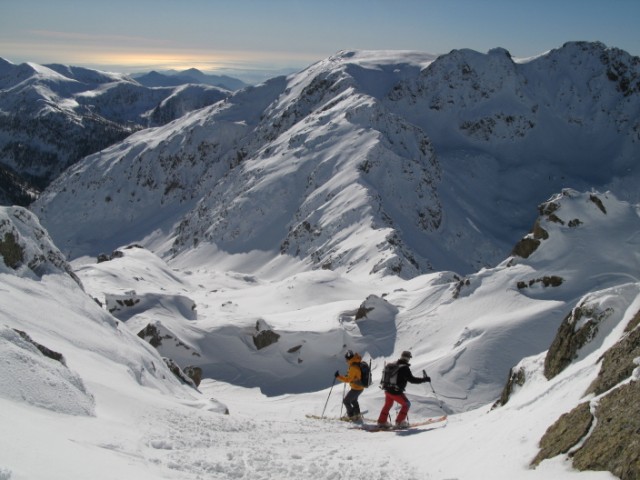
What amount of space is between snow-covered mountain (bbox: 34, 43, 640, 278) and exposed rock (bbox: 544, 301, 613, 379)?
47593mm

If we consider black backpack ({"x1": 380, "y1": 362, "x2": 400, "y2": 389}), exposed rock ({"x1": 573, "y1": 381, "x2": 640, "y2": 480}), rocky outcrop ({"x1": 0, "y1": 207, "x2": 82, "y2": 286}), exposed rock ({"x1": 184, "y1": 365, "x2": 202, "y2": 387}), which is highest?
exposed rock ({"x1": 573, "y1": 381, "x2": 640, "y2": 480})

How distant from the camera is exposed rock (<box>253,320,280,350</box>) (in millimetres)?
30750

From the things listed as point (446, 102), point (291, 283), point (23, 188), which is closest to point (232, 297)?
point (291, 283)

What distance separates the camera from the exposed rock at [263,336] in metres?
30.8

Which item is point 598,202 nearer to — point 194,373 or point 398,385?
point 398,385

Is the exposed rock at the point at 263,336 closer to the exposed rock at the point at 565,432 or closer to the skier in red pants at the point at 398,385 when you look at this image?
the skier in red pants at the point at 398,385

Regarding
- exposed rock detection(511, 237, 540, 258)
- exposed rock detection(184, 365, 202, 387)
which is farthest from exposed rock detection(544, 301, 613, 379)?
exposed rock detection(184, 365, 202, 387)

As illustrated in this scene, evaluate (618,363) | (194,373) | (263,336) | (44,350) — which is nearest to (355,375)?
(44,350)

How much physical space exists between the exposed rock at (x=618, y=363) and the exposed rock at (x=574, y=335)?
1.60 m

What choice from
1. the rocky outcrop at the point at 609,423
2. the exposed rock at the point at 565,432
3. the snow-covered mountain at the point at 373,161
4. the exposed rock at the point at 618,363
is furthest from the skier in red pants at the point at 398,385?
the snow-covered mountain at the point at 373,161

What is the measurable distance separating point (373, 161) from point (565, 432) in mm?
67378

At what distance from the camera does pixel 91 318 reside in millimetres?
17547

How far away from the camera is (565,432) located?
761 centimetres

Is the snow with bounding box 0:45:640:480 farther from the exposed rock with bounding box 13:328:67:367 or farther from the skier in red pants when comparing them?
the skier in red pants
